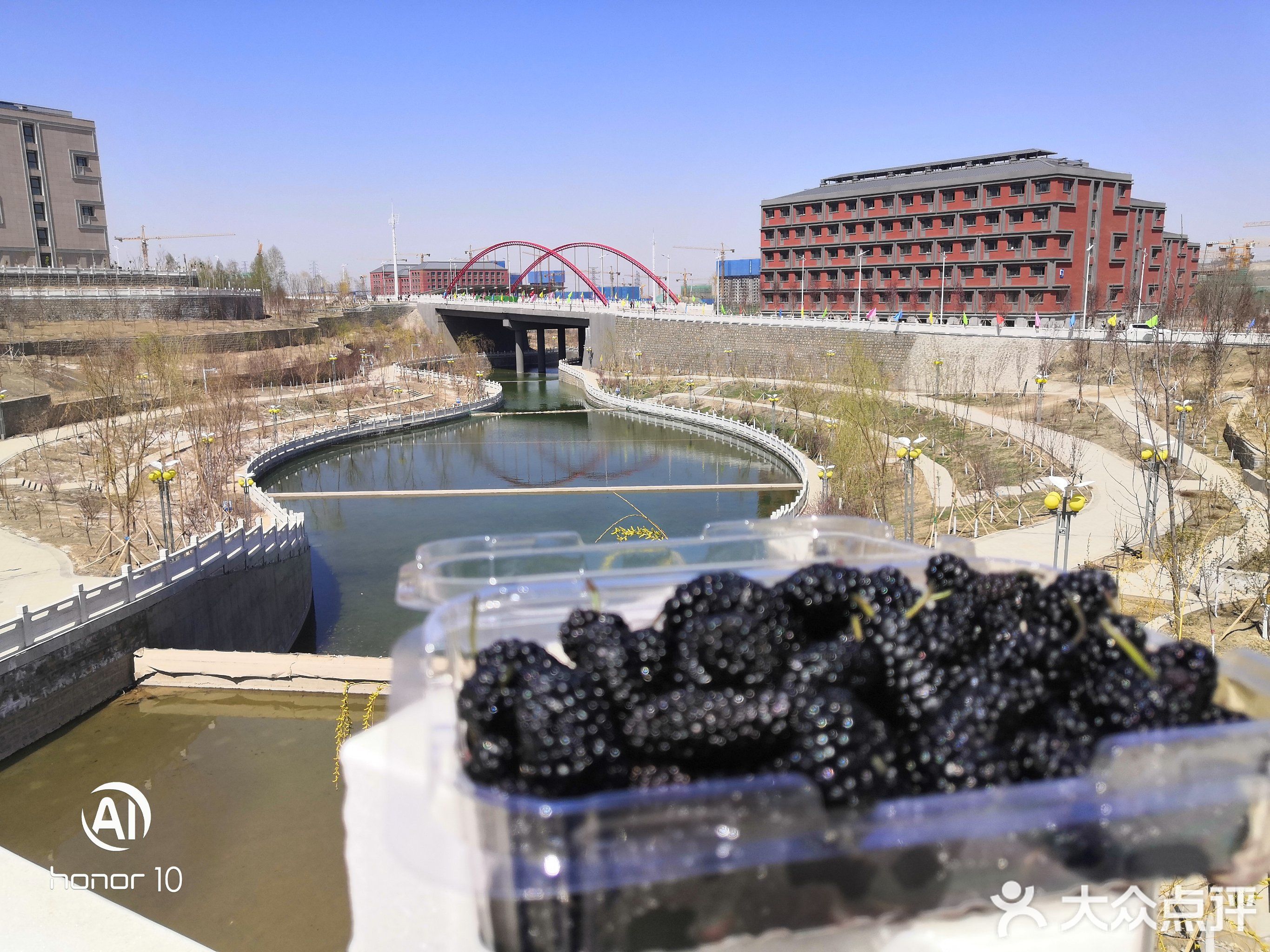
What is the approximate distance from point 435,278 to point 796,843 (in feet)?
297

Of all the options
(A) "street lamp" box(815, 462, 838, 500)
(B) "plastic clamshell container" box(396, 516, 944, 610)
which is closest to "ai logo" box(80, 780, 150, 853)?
(B) "plastic clamshell container" box(396, 516, 944, 610)

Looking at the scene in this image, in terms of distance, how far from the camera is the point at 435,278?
285ft

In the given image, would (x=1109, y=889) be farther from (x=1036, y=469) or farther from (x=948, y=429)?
(x=948, y=429)

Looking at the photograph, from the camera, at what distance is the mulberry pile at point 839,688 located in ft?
Answer: 3.25

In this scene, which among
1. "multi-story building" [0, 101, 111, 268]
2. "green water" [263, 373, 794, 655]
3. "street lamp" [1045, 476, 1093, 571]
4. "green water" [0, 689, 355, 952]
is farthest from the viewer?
"multi-story building" [0, 101, 111, 268]

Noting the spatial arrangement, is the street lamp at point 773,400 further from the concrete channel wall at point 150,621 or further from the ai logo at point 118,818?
the ai logo at point 118,818

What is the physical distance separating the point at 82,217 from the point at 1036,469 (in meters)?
38.5

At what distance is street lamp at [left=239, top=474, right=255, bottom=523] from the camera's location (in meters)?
14.6

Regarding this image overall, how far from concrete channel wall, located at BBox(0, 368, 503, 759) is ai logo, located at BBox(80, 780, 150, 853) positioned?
120 cm

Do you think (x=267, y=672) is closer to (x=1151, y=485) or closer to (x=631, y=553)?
(x=631, y=553)

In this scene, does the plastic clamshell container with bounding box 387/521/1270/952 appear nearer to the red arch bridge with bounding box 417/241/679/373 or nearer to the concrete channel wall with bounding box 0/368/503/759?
the concrete channel wall with bounding box 0/368/503/759

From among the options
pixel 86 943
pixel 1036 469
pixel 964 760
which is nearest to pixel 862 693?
pixel 964 760

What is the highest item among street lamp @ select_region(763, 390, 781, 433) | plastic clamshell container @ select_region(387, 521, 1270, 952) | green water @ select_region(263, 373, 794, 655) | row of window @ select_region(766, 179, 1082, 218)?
row of window @ select_region(766, 179, 1082, 218)

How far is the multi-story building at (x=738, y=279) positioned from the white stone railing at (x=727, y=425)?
24.5m
